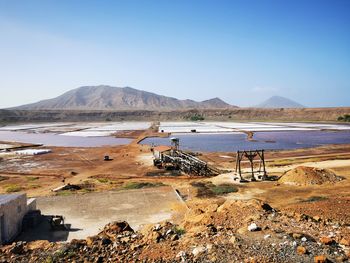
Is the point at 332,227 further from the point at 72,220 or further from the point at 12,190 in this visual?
the point at 12,190

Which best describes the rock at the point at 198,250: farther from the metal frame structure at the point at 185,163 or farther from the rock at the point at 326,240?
the metal frame structure at the point at 185,163

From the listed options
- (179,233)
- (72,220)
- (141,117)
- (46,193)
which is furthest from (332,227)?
(141,117)

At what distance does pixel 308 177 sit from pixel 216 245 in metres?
16.8

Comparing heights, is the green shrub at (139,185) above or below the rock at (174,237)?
below

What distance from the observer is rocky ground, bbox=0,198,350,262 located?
926 centimetres

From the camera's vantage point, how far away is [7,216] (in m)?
14.9

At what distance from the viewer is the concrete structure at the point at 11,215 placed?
14.4 meters

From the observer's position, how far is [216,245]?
387 inches

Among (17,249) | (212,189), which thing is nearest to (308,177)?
(212,189)

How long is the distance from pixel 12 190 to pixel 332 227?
22.7m

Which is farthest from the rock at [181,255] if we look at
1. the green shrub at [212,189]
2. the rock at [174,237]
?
the green shrub at [212,189]

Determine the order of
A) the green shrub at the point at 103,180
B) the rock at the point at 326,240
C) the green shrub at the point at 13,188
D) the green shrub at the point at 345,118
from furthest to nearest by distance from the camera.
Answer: the green shrub at the point at 345,118 → the green shrub at the point at 103,180 → the green shrub at the point at 13,188 → the rock at the point at 326,240

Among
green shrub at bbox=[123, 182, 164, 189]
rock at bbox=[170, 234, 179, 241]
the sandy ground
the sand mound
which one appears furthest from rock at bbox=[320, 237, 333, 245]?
green shrub at bbox=[123, 182, 164, 189]

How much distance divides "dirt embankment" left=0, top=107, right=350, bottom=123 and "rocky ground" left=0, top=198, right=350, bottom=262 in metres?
114
